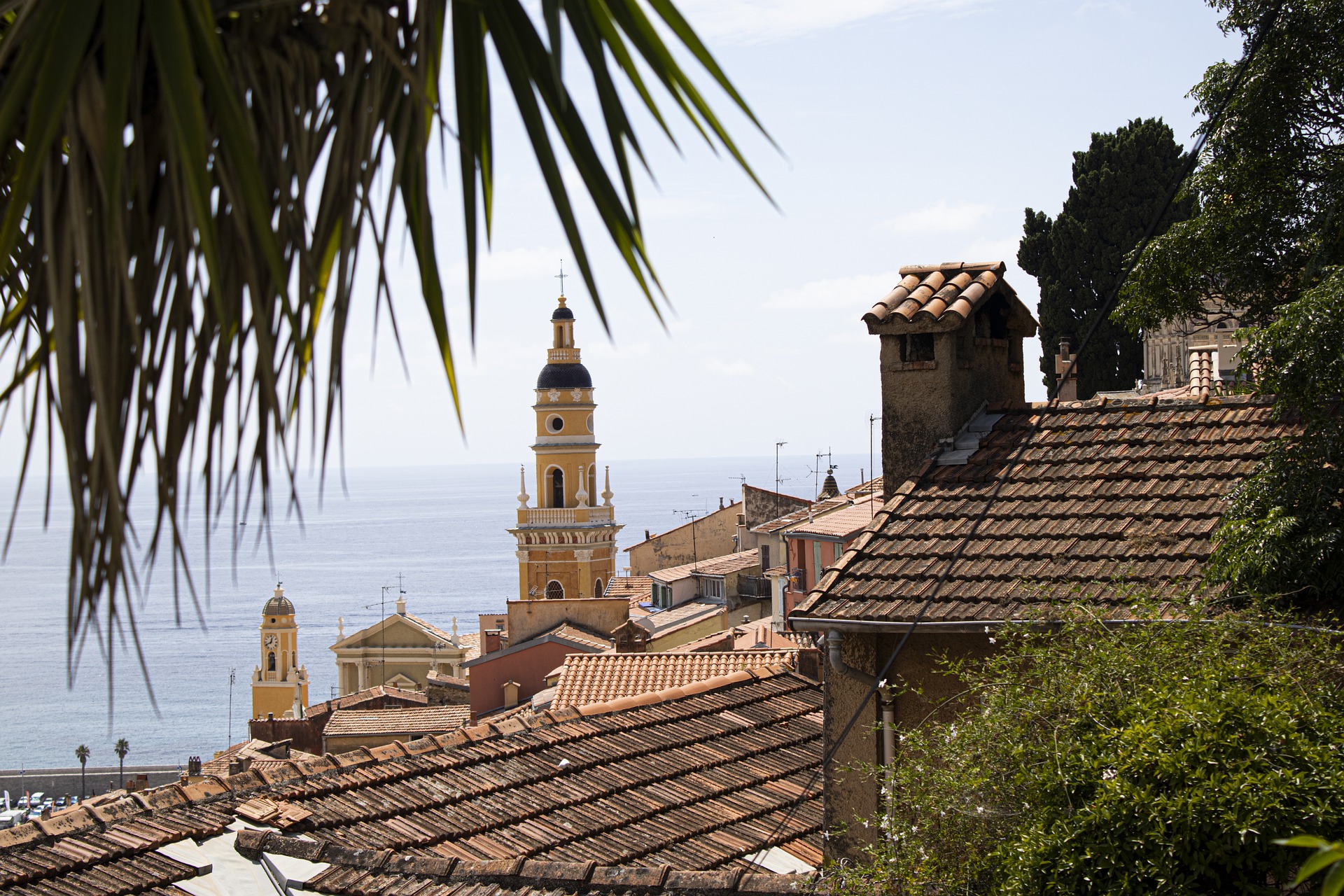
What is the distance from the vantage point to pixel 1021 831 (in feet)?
17.6

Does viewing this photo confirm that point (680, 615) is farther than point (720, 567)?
No

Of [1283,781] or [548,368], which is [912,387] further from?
[548,368]

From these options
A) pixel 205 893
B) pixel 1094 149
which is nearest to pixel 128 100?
pixel 205 893

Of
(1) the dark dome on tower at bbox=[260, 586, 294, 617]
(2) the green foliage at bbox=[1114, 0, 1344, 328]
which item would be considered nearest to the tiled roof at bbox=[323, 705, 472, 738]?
(1) the dark dome on tower at bbox=[260, 586, 294, 617]

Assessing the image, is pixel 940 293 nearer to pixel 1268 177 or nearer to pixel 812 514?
pixel 1268 177

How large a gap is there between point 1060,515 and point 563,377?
59.7 m

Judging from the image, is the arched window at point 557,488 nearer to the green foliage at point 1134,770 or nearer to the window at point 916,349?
the window at point 916,349

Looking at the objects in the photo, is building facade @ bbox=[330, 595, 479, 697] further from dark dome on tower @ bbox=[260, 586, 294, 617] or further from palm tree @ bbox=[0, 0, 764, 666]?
palm tree @ bbox=[0, 0, 764, 666]

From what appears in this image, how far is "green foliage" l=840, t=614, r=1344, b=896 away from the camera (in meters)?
4.77

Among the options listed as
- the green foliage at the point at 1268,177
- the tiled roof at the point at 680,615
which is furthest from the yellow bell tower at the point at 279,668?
the green foliage at the point at 1268,177

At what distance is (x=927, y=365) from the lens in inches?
392

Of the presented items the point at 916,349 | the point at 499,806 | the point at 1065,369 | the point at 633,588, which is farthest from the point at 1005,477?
the point at 633,588

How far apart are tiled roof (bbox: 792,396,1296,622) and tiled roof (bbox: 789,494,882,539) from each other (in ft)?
44.9

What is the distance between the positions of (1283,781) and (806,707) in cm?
738
